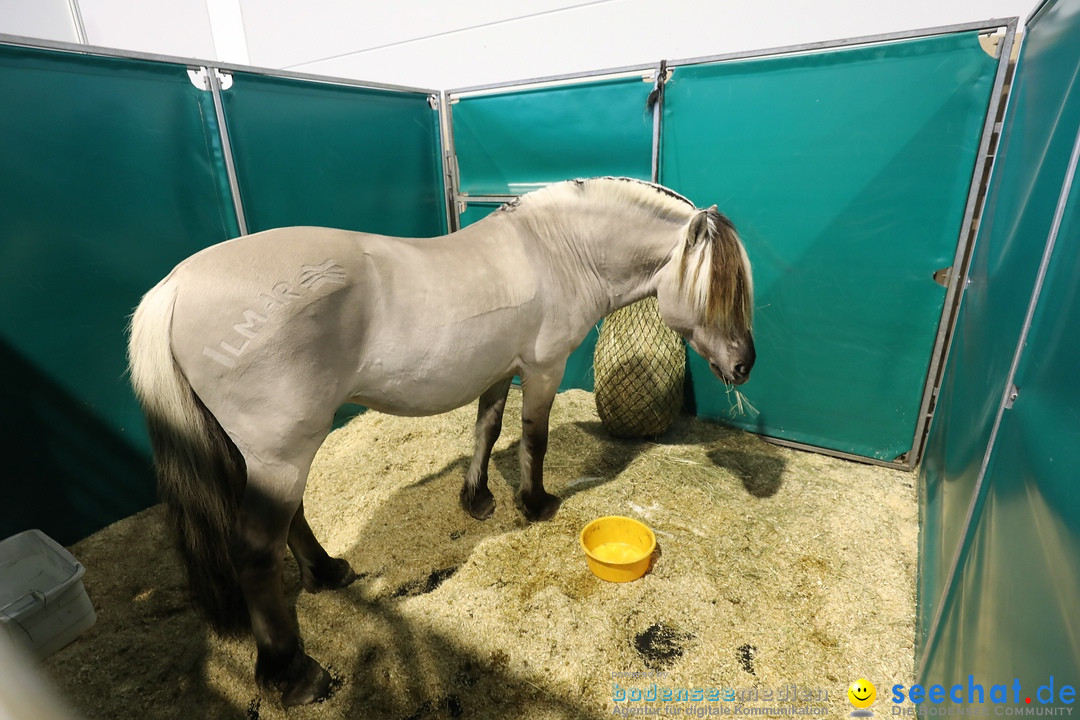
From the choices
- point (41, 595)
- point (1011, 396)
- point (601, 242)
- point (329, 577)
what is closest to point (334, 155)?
point (601, 242)

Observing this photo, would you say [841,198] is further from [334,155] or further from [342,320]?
[334,155]

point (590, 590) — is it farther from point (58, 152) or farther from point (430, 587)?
point (58, 152)

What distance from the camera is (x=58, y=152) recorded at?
209 cm

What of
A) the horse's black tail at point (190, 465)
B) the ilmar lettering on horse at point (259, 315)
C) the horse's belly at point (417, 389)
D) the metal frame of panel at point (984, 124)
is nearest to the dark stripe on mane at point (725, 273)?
the horse's belly at point (417, 389)

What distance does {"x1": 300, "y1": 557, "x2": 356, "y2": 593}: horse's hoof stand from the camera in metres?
2.07

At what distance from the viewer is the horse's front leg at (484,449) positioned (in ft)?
8.00

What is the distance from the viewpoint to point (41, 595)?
5.69 ft

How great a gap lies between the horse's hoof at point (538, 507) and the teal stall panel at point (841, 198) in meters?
1.56

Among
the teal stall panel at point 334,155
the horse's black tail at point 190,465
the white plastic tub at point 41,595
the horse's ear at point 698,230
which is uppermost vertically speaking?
the teal stall panel at point 334,155

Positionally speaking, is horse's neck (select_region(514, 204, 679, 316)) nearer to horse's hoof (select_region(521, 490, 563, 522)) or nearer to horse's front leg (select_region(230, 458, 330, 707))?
horse's hoof (select_region(521, 490, 563, 522))

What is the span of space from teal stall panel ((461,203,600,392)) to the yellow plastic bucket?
5.11 ft

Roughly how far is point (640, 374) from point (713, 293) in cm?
112

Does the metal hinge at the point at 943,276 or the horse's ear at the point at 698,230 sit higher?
the horse's ear at the point at 698,230

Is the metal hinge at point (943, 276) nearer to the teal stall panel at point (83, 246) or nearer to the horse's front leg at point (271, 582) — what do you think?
the horse's front leg at point (271, 582)
